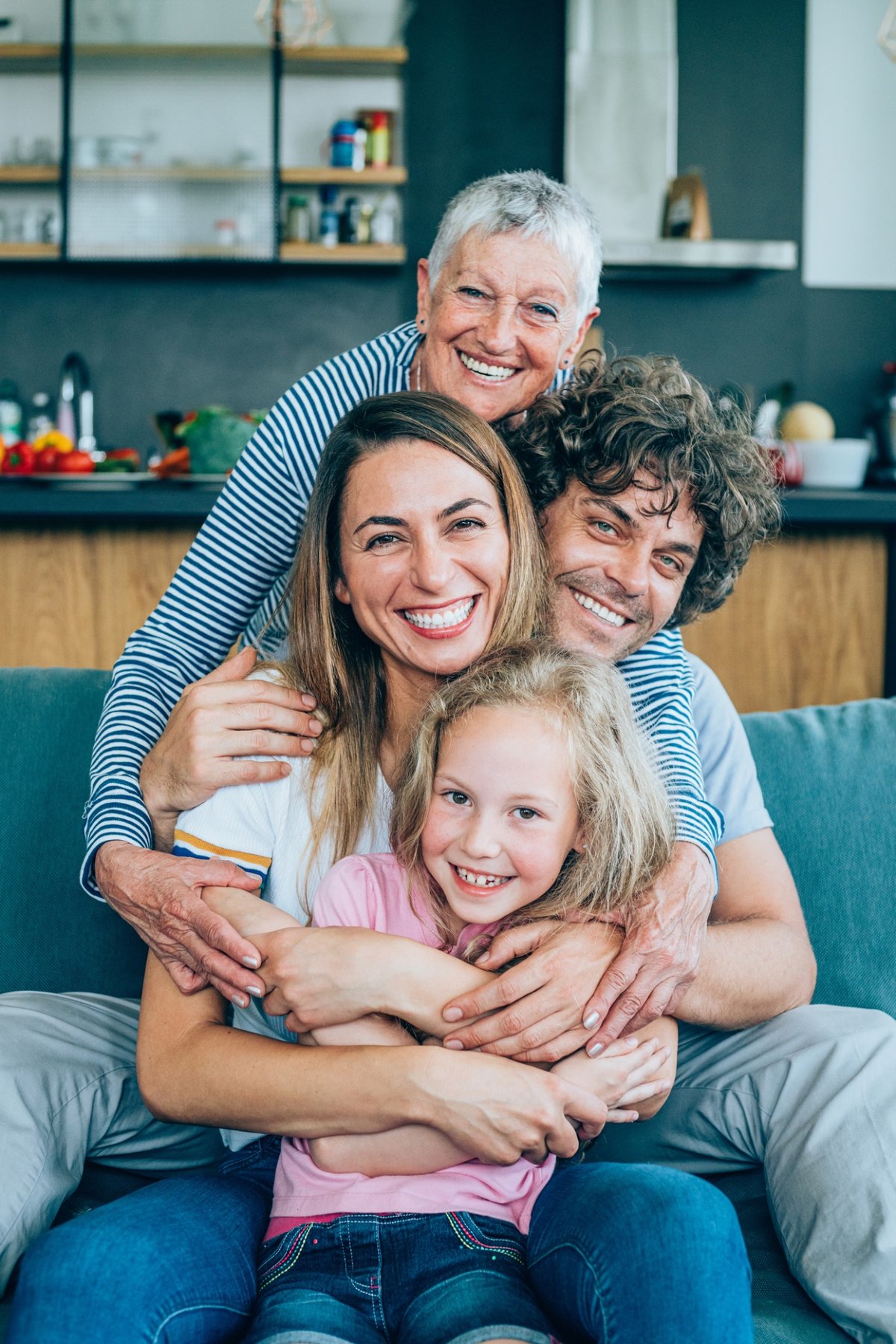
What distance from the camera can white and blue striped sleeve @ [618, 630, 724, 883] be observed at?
4.85 feet

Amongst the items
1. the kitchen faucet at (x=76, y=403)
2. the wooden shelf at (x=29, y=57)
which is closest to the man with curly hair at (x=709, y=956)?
the kitchen faucet at (x=76, y=403)

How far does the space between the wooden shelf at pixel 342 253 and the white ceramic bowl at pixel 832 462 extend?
5.97 ft

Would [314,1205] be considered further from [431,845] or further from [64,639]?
[64,639]

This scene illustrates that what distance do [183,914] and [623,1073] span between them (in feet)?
1.59

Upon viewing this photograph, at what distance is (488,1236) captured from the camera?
3.95 feet

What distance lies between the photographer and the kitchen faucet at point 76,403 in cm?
455

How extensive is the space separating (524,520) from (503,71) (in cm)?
369

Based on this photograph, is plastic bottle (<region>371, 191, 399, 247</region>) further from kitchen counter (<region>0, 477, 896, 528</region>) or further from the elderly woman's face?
the elderly woman's face

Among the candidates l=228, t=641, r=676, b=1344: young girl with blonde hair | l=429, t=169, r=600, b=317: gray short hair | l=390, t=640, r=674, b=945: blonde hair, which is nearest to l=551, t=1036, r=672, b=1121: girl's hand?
l=228, t=641, r=676, b=1344: young girl with blonde hair

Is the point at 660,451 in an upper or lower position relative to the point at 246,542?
upper

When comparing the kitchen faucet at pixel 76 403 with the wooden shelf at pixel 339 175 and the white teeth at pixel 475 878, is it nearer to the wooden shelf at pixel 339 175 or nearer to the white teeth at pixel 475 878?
the wooden shelf at pixel 339 175

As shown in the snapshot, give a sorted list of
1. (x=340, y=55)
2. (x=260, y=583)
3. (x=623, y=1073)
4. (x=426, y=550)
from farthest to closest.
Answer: (x=340, y=55)
(x=260, y=583)
(x=426, y=550)
(x=623, y=1073)

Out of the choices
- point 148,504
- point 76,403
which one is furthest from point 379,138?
point 148,504

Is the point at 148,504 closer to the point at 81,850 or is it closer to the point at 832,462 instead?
the point at 81,850
